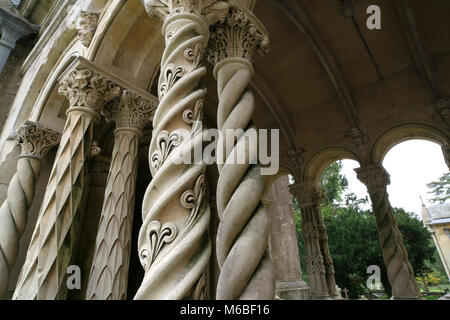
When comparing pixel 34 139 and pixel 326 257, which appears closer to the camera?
pixel 34 139

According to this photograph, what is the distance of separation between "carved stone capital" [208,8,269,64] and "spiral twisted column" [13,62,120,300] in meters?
1.78

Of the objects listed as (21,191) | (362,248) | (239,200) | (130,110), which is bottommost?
(239,200)

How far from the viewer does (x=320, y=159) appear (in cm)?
778

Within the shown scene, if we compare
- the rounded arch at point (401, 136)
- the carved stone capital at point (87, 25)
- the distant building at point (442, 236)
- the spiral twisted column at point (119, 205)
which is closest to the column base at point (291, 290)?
the rounded arch at point (401, 136)

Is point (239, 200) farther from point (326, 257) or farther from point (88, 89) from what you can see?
point (326, 257)

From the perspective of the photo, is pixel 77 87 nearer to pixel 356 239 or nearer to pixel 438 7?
pixel 438 7

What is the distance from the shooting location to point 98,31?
3.79 metres

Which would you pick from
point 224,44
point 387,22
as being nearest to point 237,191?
point 224,44

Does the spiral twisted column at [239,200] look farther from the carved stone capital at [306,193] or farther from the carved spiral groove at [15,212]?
the carved stone capital at [306,193]

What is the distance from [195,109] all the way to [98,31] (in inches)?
112

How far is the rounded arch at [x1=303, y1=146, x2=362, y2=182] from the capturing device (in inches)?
294

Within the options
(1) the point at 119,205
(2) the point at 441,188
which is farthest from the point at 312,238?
(2) the point at 441,188

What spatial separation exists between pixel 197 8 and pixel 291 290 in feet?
27.3

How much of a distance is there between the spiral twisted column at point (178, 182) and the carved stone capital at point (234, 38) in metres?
0.21
